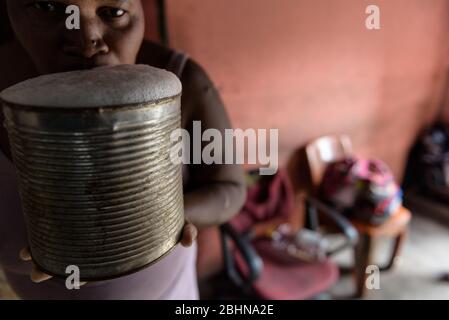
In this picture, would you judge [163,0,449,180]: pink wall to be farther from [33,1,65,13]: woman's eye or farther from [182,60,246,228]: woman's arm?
[33,1,65,13]: woman's eye

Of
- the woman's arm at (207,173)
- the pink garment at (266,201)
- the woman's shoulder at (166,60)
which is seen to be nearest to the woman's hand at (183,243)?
the woman's arm at (207,173)

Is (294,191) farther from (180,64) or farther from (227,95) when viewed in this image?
(180,64)

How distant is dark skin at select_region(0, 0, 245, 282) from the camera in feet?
1.91

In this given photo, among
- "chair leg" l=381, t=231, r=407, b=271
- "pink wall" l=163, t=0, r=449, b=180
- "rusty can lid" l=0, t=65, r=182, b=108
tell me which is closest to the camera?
"rusty can lid" l=0, t=65, r=182, b=108

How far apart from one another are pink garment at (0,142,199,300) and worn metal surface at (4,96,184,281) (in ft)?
0.76

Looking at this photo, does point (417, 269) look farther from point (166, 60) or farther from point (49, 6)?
point (49, 6)

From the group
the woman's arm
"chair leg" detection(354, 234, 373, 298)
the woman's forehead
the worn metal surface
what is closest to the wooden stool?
"chair leg" detection(354, 234, 373, 298)

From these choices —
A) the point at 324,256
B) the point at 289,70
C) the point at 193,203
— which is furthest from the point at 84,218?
the point at 289,70

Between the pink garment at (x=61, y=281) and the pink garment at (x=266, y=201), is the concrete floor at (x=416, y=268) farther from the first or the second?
the pink garment at (x=61, y=281)

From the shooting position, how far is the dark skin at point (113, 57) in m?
0.58

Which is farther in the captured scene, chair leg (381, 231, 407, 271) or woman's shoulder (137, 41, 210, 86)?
chair leg (381, 231, 407, 271)

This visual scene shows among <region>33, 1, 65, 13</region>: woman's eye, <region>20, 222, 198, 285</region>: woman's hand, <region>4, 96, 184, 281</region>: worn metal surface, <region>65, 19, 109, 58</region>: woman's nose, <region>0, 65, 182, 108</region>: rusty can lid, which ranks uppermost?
<region>33, 1, 65, 13</region>: woman's eye

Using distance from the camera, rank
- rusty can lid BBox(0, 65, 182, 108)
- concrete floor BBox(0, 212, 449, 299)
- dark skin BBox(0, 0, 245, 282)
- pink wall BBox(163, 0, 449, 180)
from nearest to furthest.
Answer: rusty can lid BBox(0, 65, 182, 108), dark skin BBox(0, 0, 245, 282), pink wall BBox(163, 0, 449, 180), concrete floor BBox(0, 212, 449, 299)

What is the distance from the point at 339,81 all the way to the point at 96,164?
234 centimetres
